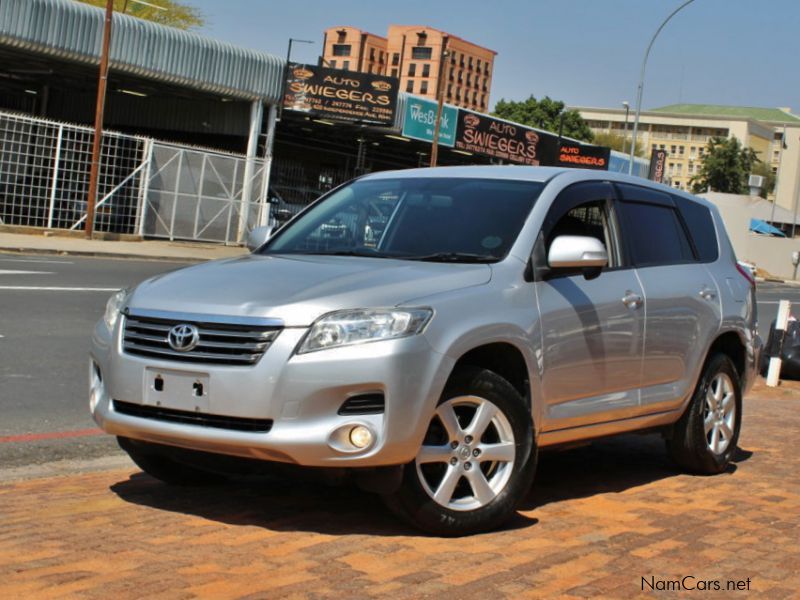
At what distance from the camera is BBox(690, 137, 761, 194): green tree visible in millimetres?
129125

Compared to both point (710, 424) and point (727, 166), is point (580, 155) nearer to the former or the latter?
point (710, 424)

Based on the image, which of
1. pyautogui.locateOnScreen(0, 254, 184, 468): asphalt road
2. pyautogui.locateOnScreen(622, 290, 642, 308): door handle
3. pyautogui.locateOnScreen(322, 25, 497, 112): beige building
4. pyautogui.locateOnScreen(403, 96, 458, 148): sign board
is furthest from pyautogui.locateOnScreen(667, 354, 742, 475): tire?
pyautogui.locateOnScreen(322, 25, 497, 112): beige building

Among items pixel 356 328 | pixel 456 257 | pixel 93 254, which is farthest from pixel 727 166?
pixel 356 328

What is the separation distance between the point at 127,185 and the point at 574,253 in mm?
26976

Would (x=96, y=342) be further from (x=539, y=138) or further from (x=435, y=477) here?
(x=539, y=138)

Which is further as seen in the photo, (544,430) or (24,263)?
(24,263)

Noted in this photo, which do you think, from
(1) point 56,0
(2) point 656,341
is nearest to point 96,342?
(2) point 656,341

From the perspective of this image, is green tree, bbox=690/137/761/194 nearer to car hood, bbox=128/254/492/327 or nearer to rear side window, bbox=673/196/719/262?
rear side window, bbox=673/196/719/262

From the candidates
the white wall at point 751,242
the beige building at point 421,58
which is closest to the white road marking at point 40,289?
the white wall at point 751,242

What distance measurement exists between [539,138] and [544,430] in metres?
43.5

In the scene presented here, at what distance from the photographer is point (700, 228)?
7.43m

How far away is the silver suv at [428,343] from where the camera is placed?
4762mm

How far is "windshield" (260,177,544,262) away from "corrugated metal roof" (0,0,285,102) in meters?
25.4

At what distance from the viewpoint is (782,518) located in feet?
19.4
